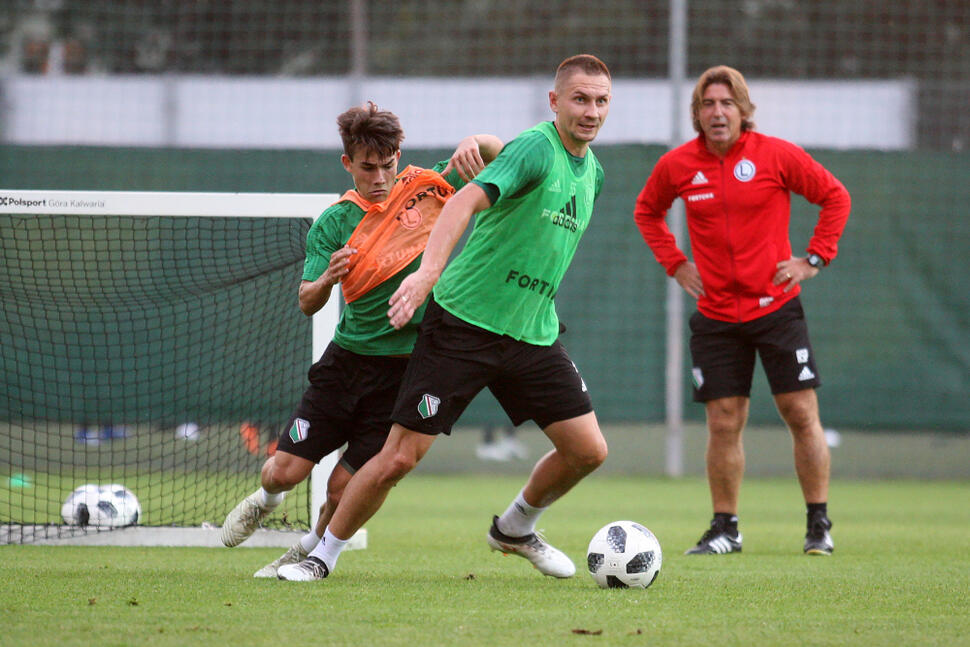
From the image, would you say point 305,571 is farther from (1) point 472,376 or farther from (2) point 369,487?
(1) point 472,376

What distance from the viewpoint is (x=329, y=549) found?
4852 mm

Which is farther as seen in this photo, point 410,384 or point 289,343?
point 289,343

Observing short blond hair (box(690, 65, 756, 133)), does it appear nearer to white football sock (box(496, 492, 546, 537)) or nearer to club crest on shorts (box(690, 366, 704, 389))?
club crest on shorts (box(690, 366, 704, 389))

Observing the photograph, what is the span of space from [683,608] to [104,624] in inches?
73.2

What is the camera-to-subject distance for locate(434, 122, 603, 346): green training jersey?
4.66 metres

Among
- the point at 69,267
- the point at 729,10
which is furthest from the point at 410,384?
the point at 729,10

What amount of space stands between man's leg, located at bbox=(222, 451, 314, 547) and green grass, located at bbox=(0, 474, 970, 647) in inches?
6.5

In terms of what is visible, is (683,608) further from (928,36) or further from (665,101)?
(928,36)

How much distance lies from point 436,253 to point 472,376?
Answer: 681 millimetres

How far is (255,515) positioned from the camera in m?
5.34

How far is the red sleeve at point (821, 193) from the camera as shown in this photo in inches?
251

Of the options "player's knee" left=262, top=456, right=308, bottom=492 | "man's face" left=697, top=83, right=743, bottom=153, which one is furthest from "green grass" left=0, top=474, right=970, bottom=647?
"man's face" left=697, top=83, right=743, bottom=153

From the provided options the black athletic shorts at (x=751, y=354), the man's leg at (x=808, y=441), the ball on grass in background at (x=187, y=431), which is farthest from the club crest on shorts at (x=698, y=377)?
the ball on grass in background at (x=187, y=431)

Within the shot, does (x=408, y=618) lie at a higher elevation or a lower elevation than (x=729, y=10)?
lower
